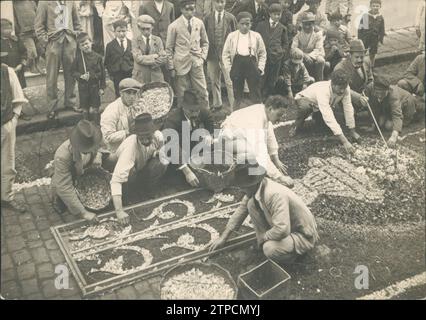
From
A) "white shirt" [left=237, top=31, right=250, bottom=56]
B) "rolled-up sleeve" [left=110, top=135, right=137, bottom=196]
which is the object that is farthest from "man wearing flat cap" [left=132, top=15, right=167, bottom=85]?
"rolled-up sleeve" [left=110, top=135, right=137, bottom=196]

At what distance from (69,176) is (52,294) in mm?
1507

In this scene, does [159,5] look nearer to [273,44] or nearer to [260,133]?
[273,44]

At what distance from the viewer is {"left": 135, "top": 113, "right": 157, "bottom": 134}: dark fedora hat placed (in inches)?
281

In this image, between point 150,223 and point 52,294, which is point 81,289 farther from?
point 150,223

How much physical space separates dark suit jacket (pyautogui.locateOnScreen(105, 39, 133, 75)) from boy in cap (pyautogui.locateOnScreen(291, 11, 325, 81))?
3.24 metres

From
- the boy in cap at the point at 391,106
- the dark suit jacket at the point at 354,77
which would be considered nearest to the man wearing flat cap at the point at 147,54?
the dark suit jacket at the point at 354,77

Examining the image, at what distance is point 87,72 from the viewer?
838cm

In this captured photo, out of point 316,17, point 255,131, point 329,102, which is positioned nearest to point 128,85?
point 255,131

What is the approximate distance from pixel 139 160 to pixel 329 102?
344cm

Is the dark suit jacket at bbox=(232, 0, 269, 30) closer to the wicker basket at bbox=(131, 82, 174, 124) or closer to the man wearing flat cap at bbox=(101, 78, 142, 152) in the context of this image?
the wicker basket at bbox=(131, 82, 174, 124)

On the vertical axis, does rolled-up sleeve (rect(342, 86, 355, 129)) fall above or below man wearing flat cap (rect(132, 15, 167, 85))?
below

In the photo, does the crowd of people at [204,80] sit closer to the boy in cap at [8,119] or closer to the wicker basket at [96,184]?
the boy in cap at [8,119]
